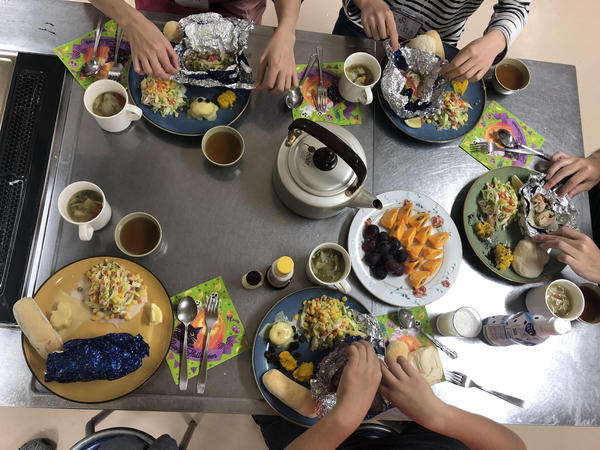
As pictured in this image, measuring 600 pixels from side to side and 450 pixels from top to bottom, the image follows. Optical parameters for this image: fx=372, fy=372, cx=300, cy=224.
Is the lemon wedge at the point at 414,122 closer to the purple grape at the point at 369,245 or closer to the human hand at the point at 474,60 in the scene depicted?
the human hand at the point at 474,60

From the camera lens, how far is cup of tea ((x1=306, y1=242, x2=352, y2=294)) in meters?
0.99

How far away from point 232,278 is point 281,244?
17 centimetres

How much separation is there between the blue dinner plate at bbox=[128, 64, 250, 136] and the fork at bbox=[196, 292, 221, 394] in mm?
476

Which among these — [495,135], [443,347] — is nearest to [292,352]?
[443,347]

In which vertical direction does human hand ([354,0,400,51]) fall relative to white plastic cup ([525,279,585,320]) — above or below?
above

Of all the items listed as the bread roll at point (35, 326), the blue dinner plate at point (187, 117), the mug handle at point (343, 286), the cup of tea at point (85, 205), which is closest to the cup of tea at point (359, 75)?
the blue dinner plate at point (187, 117)

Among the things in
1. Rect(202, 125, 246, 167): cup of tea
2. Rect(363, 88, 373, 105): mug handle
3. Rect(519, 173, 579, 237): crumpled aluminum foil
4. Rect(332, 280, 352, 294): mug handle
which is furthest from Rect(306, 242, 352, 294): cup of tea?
Rect(519, 173, 579, 237): crumpled aluminum foil

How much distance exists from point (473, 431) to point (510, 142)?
2.92ft

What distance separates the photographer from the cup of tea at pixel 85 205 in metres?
0.93

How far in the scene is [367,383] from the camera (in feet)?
2.83

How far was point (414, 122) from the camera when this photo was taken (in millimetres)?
1194

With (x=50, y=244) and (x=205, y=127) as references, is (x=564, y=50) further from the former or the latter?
(x=50, y=244)

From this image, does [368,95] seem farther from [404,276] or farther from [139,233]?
[139,233]

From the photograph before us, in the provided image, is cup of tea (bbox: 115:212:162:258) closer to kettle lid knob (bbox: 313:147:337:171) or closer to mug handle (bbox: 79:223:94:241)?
mug handle (bbox: 79:223:94:241)
